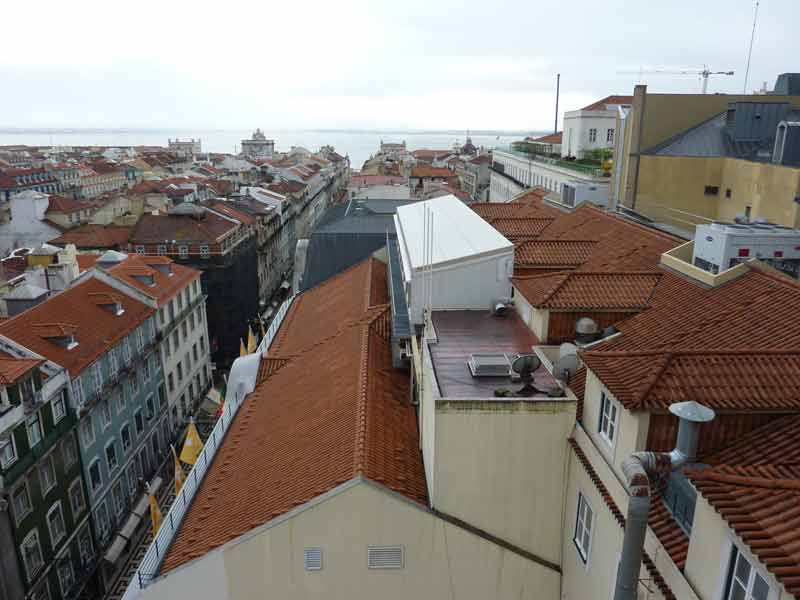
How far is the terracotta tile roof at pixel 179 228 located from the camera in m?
47.6

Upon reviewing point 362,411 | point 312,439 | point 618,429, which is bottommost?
point 312,439

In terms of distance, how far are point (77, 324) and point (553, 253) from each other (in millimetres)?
21508

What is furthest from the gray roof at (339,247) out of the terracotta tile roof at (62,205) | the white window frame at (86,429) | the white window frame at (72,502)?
the terracotta tile roof at (62,205)

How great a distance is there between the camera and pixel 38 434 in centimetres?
2262

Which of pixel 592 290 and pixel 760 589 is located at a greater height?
pixel 592 290

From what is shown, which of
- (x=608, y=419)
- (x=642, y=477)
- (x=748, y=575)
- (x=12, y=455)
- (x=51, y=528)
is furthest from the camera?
(x=51, y=528)

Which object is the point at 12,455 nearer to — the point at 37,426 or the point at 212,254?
the point at 37,426

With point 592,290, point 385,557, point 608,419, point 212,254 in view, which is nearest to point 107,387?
point 385,557

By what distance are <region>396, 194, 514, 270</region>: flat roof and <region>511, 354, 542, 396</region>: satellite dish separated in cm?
609

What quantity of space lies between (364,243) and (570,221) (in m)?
12.0

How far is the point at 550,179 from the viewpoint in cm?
5297

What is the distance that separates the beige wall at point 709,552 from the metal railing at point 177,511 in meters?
11.0

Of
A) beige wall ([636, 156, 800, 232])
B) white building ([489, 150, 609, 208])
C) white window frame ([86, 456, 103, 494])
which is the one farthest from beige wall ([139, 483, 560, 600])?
white building ([489, 150, 609, 208])

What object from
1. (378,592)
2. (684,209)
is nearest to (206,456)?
(378,592)
